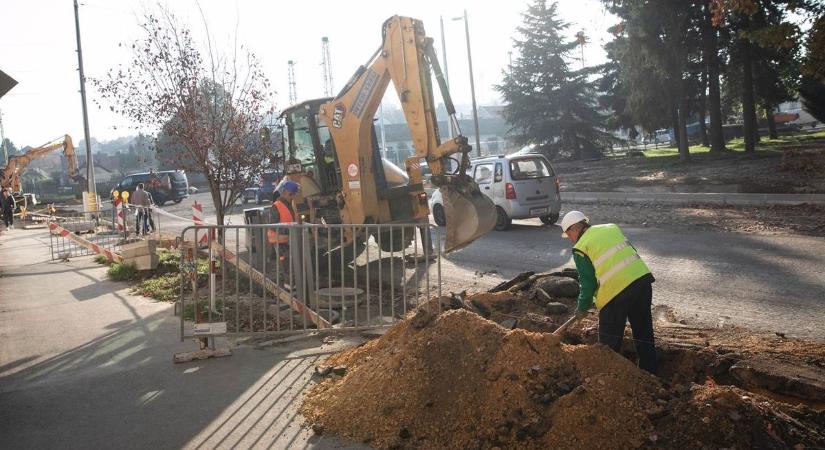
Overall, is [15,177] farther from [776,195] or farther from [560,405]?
[560,405]

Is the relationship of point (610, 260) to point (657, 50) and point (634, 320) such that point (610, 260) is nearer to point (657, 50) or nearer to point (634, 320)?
point (634, 320)

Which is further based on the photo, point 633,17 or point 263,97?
point 633,17

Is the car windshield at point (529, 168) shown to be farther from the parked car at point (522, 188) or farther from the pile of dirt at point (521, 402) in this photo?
the pile of dirt at point (521, 402)

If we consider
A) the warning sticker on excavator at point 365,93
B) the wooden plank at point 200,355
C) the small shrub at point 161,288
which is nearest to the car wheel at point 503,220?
the warning sticker on excavator at point 365,93

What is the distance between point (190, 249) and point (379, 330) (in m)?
2.24

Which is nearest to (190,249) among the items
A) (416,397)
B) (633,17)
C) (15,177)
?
(416,397)

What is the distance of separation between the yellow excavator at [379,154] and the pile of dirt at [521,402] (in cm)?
309

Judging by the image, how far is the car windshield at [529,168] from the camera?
49.5ft

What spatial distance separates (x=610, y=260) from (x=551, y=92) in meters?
38.0

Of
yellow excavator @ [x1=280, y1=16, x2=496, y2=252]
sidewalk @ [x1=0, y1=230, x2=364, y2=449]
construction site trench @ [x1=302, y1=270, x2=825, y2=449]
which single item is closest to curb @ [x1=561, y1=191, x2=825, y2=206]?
yellow excavator @ [x1=280, y1=16, x2=496, y2=252]

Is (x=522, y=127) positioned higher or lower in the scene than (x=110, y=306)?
higher

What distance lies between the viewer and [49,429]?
4922mm

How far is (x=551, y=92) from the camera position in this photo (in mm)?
41156

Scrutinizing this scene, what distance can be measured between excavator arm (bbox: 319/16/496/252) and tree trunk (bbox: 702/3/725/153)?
2065 cm
